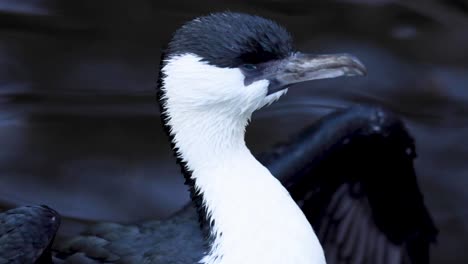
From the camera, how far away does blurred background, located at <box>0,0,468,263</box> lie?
4180mm

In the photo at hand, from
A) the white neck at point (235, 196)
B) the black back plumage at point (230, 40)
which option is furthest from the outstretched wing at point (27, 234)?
the black back plumage at point (230, 40)

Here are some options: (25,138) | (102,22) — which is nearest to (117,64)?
(102,22)

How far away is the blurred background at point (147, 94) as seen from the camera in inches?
165

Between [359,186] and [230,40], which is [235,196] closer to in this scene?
[230,40]

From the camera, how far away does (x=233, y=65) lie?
264cm

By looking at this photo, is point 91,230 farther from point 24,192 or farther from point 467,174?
point 467,174

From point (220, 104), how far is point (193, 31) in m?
0.18

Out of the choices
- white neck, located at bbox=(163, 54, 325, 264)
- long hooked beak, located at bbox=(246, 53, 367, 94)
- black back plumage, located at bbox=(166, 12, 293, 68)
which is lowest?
white neck, located at bbox=(163, 54, 325, 264)

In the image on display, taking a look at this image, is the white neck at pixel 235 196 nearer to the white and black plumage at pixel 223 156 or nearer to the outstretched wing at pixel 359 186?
the white and black plumage at pixel 223 156

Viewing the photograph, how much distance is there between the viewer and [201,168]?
275cm

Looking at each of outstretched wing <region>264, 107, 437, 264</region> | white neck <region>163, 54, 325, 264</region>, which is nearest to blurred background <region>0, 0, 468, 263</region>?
outstretched wing <region>264, 107, 437, 264</region>

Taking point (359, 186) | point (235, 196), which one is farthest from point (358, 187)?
point (235, 196)

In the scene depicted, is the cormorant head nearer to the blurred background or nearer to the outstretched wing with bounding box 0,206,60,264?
the outstretched wing with bounding box 0,206,60,264

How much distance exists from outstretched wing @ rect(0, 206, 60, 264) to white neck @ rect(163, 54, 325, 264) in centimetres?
36
